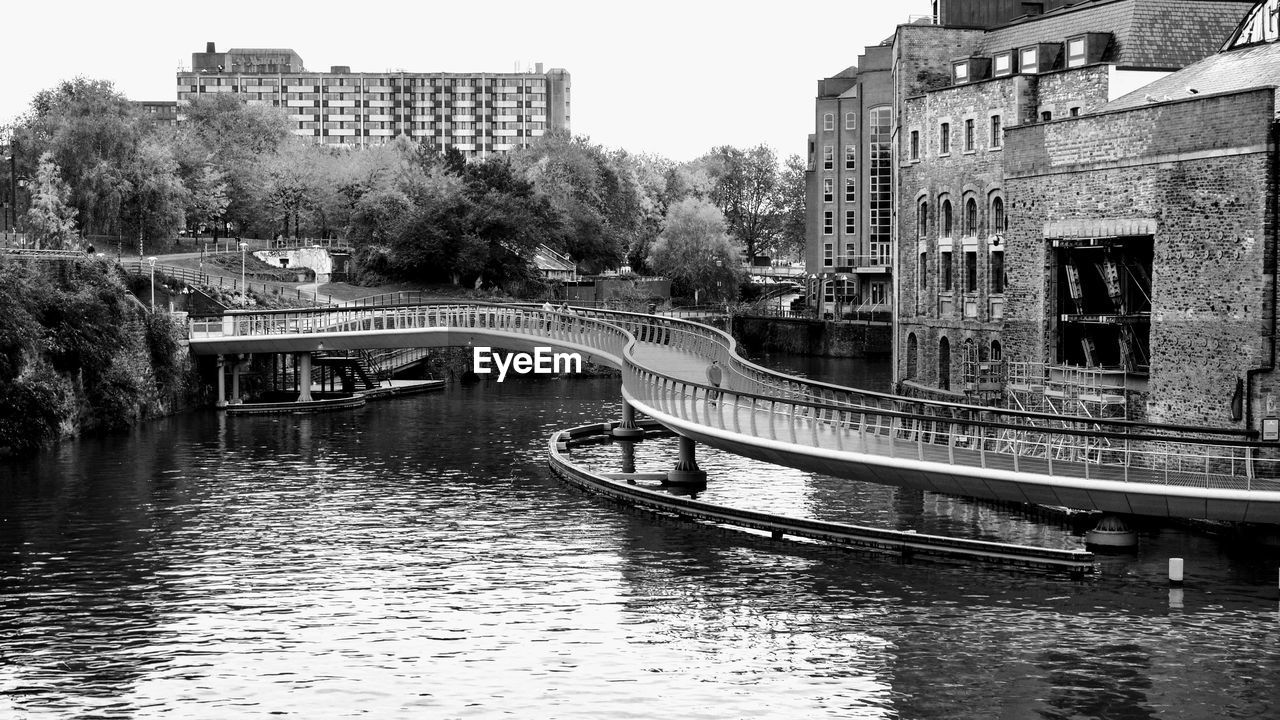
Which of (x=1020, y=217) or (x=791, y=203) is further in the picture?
(x=791, y=203)

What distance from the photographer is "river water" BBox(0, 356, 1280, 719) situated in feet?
92.6

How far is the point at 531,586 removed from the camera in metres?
37.2

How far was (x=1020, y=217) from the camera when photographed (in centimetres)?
5369

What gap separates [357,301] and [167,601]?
75.8 m

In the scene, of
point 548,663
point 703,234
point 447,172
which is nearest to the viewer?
point 548,663

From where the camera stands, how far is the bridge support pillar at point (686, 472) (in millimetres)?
51594

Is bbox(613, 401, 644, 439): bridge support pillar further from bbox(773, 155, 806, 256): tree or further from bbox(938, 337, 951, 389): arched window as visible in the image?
bbox(773, 155, 806, 256): tree

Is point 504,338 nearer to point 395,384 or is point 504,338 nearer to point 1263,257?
point 395,384

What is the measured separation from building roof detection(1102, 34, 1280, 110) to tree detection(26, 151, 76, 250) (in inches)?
2452

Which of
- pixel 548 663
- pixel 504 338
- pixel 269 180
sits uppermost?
pixel 269 180

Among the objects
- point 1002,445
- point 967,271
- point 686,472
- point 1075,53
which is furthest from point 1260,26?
point 686,472

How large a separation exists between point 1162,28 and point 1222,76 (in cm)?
1918

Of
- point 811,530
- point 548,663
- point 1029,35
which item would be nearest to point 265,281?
point 1029,35

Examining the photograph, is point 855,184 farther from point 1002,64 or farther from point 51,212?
point 51,212
